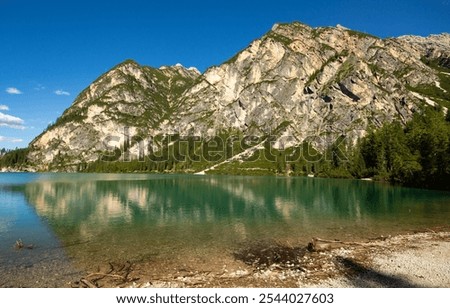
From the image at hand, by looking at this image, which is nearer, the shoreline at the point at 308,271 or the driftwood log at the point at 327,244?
the shoreline at the point at 308,271

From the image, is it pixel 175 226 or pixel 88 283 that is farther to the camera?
pixel 175 226

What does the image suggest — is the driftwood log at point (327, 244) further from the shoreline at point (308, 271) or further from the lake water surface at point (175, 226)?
the lake water surface at point (175, 226)

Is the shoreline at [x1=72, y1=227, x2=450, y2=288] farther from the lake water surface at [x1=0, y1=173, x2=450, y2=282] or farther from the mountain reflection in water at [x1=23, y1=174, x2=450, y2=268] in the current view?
the mountain reflection in water at [x1=23, y1=174, x2=450, y2=268]

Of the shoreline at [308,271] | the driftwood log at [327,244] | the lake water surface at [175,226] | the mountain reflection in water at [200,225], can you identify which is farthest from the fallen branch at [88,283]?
the driftwood log at [327,244]

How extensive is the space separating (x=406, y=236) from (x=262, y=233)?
677 inches

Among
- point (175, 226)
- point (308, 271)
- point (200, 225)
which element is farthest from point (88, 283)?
point (200, 225)

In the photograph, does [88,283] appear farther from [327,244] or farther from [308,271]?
[327,244]

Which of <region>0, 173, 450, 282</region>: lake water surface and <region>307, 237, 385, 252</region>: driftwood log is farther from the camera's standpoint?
<region>0, 173, 450, 282</region>: lake water surface

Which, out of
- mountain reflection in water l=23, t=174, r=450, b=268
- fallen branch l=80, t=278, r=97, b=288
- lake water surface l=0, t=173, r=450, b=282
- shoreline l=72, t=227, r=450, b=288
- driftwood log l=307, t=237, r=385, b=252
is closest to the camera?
fallen branch l=80, t=278, r=97, b=288

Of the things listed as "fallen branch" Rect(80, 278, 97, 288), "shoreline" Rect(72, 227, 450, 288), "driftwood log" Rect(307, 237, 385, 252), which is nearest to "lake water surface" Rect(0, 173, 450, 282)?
"driftwood log" Rect(307, 237, 385, 252)

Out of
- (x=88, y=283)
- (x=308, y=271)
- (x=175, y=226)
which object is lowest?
(x=175, y=226)

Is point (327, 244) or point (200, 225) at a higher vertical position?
point (327, 244)
